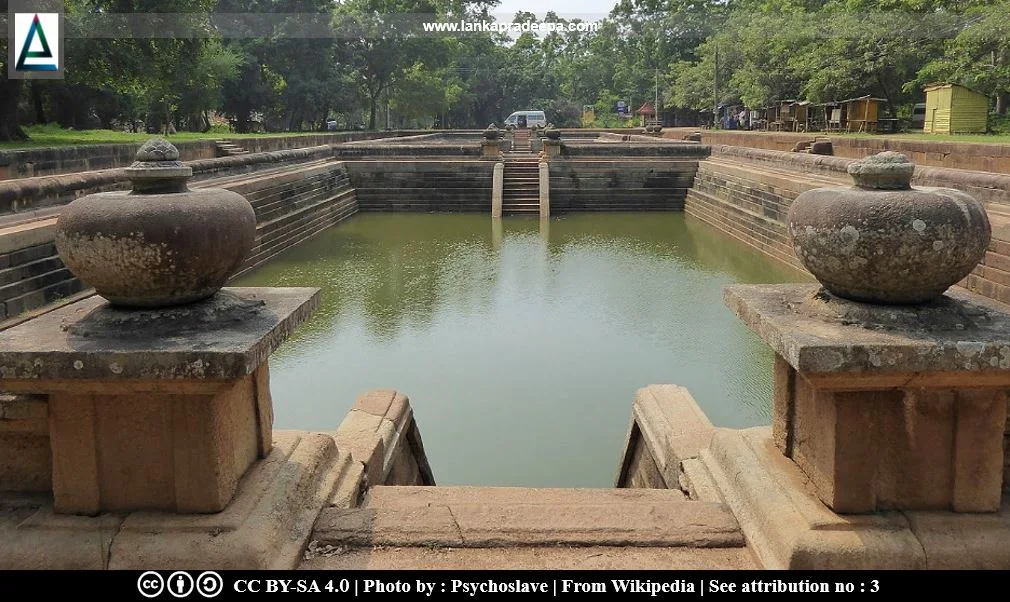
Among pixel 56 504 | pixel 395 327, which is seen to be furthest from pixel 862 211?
pixel 395 327

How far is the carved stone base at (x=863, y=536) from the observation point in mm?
1863

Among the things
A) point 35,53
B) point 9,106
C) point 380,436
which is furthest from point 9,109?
point 380,436

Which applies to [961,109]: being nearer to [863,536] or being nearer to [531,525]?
[863,536]

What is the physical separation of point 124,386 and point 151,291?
0.28 m

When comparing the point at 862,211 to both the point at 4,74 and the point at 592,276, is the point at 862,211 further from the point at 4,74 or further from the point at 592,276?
the point at 4,74

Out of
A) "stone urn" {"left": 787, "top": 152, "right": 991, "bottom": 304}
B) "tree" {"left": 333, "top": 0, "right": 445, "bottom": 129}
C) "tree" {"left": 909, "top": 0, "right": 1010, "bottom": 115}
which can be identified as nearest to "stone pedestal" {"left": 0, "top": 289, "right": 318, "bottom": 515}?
"stone urn" {"left": 787, "top": 152, "right": 991, "bottom": 304}

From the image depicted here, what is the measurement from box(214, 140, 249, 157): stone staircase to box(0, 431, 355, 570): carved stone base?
15429 mm

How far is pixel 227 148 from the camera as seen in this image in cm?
1702

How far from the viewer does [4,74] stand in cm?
1224

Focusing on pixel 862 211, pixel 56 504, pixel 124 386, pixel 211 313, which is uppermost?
pixel 862 211

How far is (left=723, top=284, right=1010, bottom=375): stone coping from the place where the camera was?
1835mm
